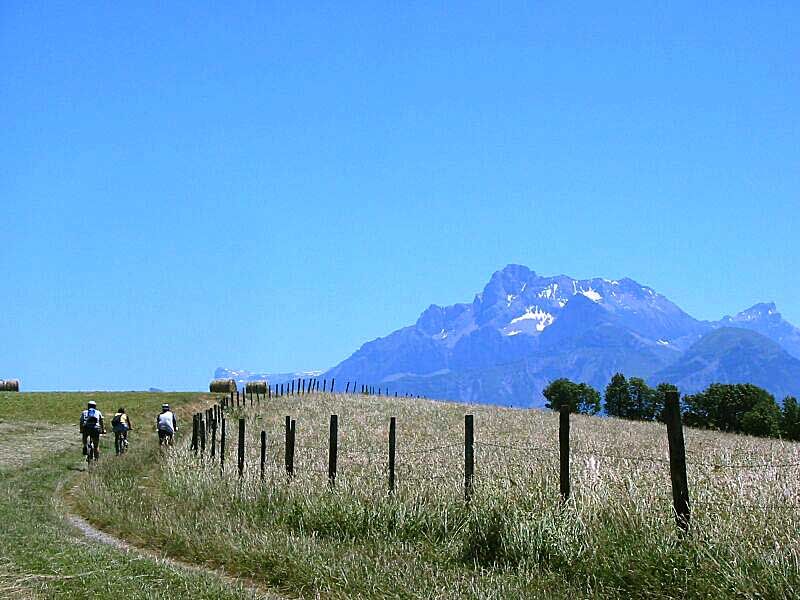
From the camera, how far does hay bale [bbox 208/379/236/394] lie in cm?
6856

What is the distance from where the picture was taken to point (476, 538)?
11.6 meters

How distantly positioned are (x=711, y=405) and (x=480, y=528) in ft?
296

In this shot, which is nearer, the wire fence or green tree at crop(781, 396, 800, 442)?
the wire fence

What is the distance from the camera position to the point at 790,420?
80.4 meters

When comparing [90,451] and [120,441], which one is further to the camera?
[120,441]

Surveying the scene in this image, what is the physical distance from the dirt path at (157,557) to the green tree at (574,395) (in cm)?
10091

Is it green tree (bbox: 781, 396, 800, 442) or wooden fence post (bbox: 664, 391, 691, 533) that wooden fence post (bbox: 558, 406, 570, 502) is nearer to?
wooden fence post (bbox: 664, 391, 691, 533)

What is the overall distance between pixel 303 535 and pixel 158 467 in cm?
1188

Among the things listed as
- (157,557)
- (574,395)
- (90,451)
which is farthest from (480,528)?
(574,395)

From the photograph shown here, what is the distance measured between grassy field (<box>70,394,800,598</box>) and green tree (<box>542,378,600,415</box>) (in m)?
101

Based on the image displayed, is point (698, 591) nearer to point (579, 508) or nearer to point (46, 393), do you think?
point (579, 508)

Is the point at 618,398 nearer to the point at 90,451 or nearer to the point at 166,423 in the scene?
the point at 166,423

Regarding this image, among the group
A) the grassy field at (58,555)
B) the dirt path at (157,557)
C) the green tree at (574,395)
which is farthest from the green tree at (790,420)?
the dirt path at (157,557)

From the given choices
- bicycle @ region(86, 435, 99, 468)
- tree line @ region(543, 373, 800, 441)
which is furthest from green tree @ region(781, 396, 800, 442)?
bicycle @ region(86, 435, 99, 468)
